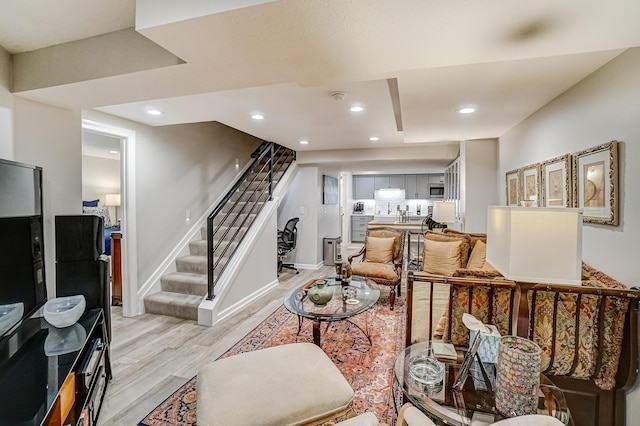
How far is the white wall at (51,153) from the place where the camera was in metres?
2.05

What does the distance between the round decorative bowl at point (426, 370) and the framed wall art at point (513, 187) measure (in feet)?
8.39

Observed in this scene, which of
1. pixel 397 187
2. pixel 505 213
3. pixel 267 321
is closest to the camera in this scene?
pixel 505 213

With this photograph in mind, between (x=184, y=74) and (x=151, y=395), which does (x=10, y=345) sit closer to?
(x=151, y=395)

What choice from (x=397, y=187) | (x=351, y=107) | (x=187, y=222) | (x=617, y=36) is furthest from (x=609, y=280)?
(x=397, y=187)

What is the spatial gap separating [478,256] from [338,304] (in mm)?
1597

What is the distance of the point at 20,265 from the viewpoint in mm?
1735

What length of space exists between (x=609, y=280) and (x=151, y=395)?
2998 millimetres

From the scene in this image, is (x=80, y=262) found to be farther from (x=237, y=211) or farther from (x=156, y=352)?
(x=237, y=211)

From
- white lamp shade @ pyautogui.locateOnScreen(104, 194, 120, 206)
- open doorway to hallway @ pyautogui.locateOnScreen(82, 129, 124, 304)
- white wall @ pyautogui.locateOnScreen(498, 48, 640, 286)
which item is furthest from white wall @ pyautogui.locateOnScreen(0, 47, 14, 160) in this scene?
white lamp shade @ pyautogui.locateOnScreen(104, 194, 120, 206)

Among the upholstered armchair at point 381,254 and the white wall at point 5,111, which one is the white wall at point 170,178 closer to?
the white wall at point 5,111

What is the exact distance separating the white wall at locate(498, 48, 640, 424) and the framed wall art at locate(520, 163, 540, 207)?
14.8 inches

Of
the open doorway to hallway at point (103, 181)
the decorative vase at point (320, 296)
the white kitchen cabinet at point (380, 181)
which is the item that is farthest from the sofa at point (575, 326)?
the white kitchen cabinet at point (380, 181)

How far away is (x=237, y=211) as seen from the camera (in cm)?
514

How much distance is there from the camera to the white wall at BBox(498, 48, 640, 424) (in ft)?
5.42
